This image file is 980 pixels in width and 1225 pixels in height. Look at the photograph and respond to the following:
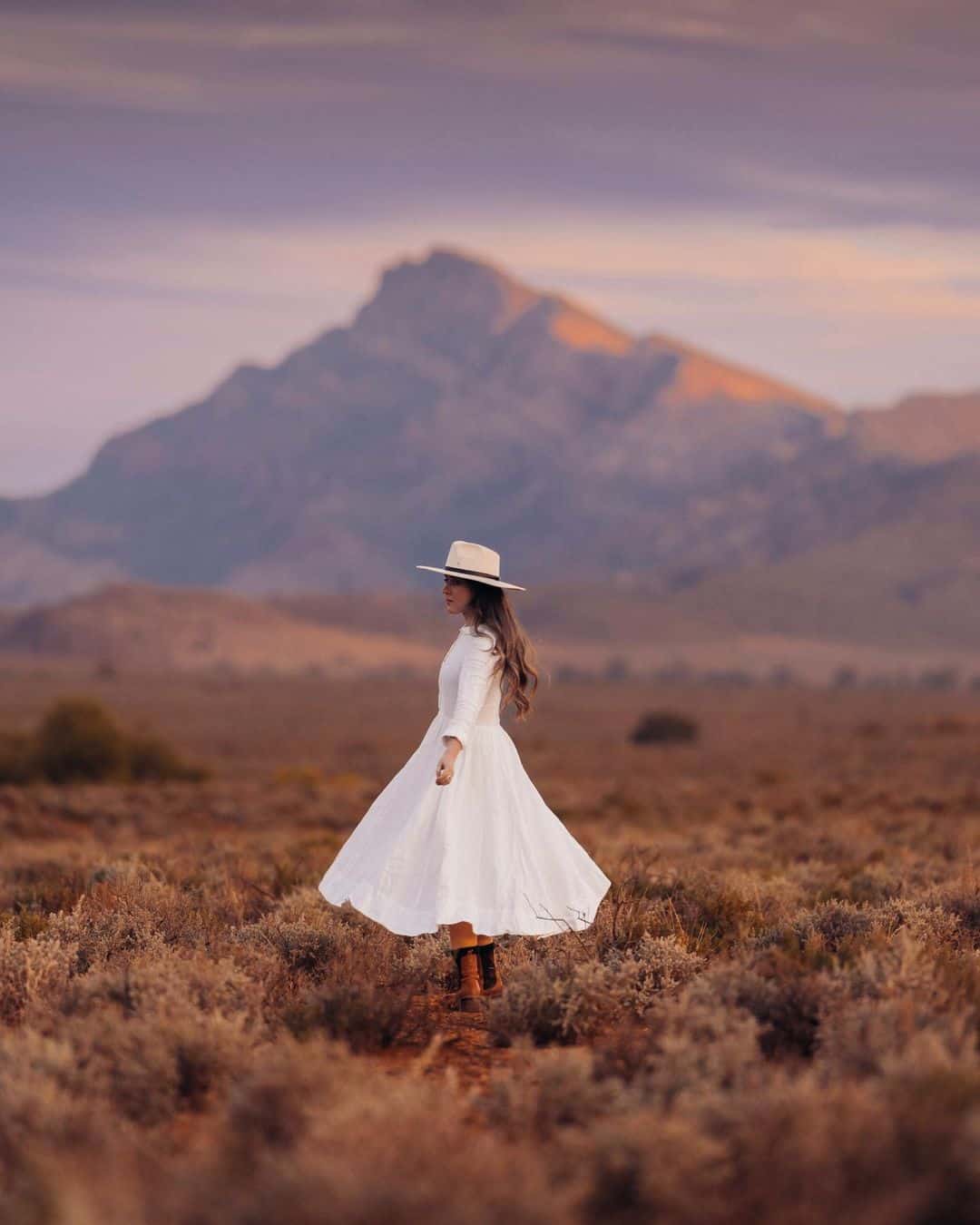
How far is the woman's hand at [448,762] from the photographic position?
6.96m

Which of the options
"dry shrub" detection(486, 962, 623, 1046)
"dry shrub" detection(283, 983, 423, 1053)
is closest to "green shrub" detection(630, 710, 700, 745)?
"dry shrub" detection(486, 962, 623, 1046)

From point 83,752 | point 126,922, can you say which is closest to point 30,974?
point 126,922

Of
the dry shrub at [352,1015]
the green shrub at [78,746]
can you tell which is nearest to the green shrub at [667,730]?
the green shrub at [78,746]

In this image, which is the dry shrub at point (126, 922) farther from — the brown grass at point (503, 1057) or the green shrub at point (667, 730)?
the green shrub at point (667, 730)

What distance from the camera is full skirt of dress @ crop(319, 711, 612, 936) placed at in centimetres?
700

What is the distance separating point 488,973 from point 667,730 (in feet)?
143

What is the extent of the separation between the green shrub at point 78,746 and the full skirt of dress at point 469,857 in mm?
26483

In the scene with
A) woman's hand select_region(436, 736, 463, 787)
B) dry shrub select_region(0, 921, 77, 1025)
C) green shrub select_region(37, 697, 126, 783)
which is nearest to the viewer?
dry shrub select_region(0, 921, 77, 1025)

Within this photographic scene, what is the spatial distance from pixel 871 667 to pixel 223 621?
53705 millimetres

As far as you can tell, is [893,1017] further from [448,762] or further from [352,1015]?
[448,762]

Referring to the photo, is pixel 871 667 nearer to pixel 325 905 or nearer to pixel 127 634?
pixel 127 634

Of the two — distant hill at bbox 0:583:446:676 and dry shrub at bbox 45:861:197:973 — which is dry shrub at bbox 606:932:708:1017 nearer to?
dry shrub at bbox 45:861:197:973

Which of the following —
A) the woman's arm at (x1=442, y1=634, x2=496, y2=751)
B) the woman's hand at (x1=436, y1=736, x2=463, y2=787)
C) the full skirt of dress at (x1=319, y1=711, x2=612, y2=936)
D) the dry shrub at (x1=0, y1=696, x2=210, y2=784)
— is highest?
the woman's arm at (x1=442, y1=634, x2=496, y2=751)

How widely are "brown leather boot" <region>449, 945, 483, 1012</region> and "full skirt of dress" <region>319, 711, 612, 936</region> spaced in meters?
0.26
